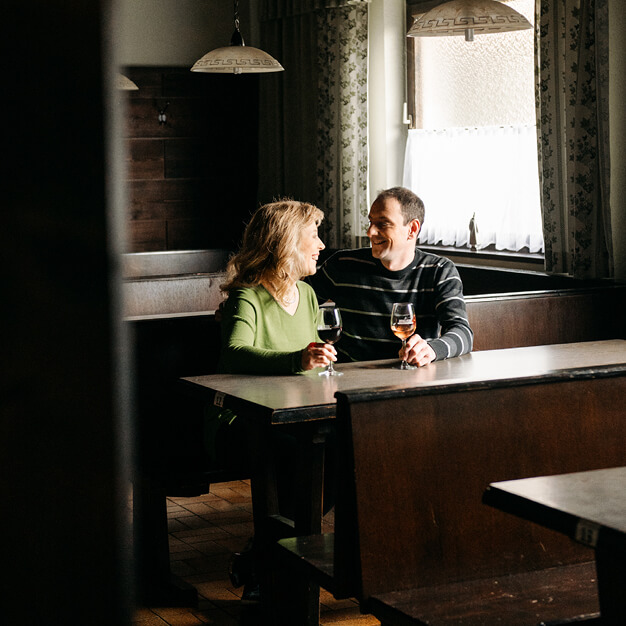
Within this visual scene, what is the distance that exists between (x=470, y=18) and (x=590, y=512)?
8.21ft

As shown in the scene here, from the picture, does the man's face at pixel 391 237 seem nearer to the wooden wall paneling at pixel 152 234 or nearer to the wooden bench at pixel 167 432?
the wooden bench at pixel 167 432

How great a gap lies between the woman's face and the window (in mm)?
2673

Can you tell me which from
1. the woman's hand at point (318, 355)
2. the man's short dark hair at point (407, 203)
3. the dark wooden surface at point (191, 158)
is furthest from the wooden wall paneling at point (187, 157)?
the woman's hand at point (318, 355)

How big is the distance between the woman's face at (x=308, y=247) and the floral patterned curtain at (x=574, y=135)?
2112 mm

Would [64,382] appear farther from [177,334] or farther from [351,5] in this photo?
[351,5]

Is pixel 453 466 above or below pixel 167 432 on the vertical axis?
above

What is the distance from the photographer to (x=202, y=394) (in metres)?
2.77

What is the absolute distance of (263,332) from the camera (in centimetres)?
315

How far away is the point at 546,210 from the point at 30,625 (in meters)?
5.17

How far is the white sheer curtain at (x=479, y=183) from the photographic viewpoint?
578cm

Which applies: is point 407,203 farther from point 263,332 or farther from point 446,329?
point 263,332

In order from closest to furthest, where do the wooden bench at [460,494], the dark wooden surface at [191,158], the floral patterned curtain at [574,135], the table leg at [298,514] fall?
the wooden bench at [460,494] → the table leg at [298,514] → the floral patterned curtain at [574,135] → the dark wooden surface at [191,158]

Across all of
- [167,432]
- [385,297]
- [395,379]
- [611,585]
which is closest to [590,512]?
[611,585]

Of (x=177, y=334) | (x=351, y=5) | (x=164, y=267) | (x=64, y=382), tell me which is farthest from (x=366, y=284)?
(x=351, y=5)
